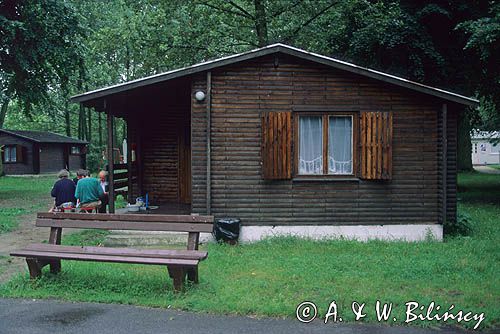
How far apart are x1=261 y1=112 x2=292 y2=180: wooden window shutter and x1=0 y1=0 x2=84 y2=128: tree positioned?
13.0 meters

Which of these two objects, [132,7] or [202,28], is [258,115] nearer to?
[202,28]

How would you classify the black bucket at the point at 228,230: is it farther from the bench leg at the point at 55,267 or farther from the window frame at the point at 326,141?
the bench leg at the point at 55,267

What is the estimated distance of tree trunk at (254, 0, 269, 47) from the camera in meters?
24.3

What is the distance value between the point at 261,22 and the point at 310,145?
13873 millimetres

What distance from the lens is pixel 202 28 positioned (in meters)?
24.5

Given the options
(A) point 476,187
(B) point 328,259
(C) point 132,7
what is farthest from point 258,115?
(A) point 476,187

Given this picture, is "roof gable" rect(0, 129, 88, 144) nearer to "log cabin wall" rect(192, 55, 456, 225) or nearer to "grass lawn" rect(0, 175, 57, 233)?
"grass lawn" rect(0, 175, 57, 233)

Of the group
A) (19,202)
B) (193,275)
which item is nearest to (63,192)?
(193,275)

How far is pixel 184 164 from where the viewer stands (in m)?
15.7

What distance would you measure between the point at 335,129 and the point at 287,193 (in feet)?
5.63

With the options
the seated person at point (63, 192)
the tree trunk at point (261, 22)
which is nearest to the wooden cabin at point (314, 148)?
the seated person at point (63, 192)

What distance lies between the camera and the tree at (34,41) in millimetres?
21703

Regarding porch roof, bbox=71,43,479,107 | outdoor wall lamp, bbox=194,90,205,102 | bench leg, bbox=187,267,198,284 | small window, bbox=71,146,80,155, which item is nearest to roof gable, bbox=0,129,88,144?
small window, bbox=71,146,80,155

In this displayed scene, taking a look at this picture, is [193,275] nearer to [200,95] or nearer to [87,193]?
[200,95]
